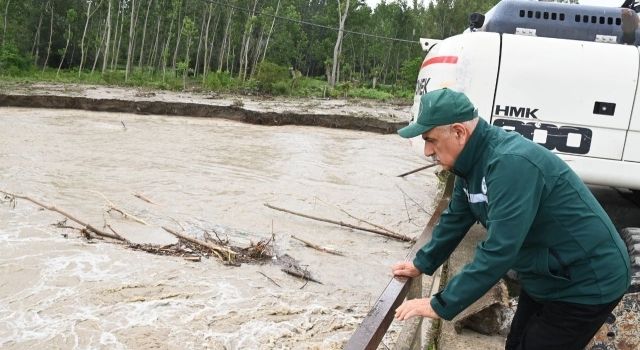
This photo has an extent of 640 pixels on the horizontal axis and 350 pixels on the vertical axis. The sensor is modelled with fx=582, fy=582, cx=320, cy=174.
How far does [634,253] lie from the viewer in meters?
3.62

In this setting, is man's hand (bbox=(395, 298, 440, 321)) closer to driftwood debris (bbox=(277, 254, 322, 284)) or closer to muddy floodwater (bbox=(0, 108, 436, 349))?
muddy floodwater (bbox=(0, 108, 436, 349))

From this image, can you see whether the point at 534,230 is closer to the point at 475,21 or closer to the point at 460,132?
the point at 460,132

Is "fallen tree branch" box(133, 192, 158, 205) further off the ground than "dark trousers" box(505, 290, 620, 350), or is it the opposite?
"dark trousers" box(505, 290, 620, 350)

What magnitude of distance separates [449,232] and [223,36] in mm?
53480

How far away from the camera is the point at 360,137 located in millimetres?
18328

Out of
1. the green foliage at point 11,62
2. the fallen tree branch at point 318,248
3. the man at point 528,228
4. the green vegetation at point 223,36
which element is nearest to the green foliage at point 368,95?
the green vegetation at point 223,36

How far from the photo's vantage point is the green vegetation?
4144cm

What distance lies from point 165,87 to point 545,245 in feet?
94.3

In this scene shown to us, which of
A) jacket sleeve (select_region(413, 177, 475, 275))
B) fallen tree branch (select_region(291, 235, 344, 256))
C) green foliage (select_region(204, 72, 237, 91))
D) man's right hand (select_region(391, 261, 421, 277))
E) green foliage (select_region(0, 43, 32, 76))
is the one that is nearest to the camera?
jacket sleeve (select_region(413, 177, 475, 275))

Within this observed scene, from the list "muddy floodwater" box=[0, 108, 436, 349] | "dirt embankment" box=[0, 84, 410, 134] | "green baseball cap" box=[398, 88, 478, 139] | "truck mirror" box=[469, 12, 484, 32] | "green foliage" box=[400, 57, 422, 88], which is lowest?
"muddy floodwater" box=[0, 108, 436, 349]

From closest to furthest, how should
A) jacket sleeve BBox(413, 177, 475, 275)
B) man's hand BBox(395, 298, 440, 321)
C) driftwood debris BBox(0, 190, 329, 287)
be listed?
1. man's hand BBox(395, 298, 440, 321)
2. jacket sleeve BBox(413, 177, 475, 275)
3. driftwood debris BBox(0, 190, 329, 287)

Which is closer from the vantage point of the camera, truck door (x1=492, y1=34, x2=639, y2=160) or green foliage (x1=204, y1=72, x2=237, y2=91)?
truck door (x1=492, y1=34, x2=639, y2=160)

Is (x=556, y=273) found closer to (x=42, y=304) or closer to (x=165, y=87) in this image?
(x=42, y=304)

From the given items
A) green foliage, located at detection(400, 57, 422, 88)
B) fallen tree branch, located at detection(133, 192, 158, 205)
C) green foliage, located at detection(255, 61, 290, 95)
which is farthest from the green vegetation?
fallen tree branch, located at detection(133, 192, 158, 205)
